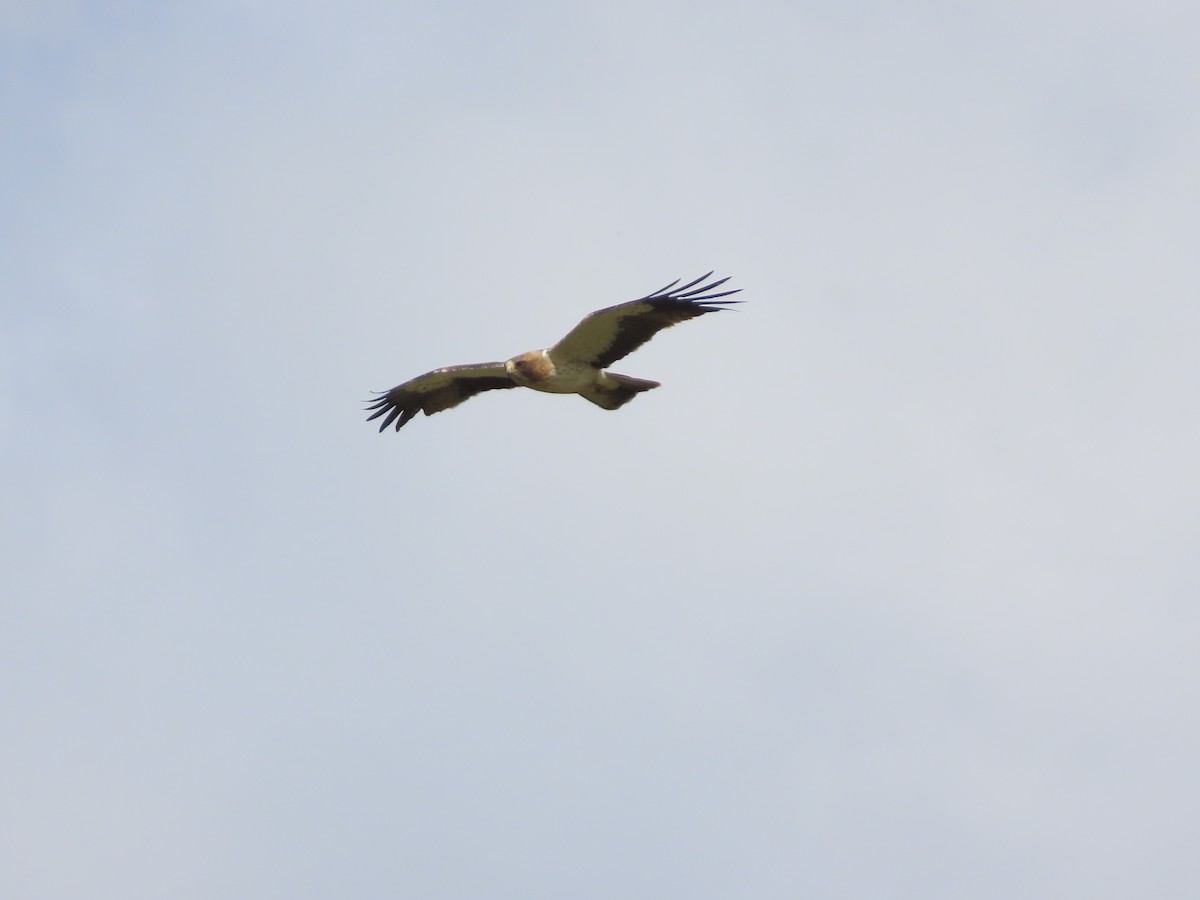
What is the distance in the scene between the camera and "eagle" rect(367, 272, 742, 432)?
14531mm

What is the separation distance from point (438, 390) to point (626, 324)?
3125mm

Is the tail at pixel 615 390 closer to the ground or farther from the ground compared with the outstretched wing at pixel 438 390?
closer to the ground

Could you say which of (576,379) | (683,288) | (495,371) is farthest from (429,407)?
(683,288)

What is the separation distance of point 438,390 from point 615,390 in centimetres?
250

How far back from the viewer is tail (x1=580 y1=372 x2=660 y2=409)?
15.4 meters

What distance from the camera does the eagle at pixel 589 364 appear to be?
14531 millimetres

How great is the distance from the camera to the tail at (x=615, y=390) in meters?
15.4

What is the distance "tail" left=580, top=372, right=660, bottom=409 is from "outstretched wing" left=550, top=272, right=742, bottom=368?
0.18 meters

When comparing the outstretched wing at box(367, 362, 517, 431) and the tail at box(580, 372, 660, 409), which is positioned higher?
the outstretched wing at box(367, 362, 517, 431)

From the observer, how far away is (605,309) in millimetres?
14516

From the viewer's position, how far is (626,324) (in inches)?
581

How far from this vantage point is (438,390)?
17141mm

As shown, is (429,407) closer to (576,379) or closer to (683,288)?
(576,379)

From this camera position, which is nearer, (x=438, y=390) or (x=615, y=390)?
(x=615, y=390)
